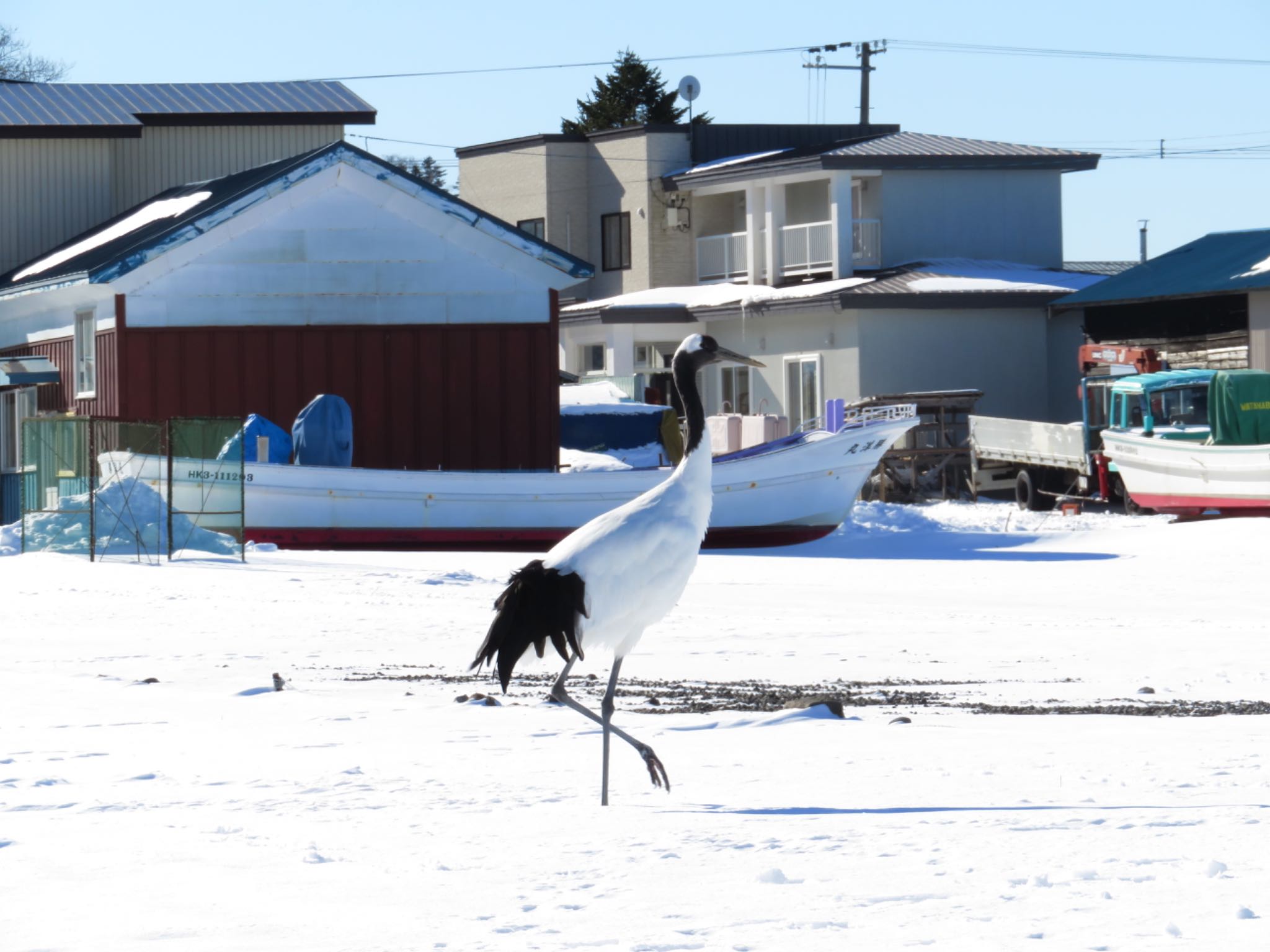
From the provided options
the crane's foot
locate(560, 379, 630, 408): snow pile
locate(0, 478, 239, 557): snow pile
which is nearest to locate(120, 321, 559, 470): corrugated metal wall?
locate(560, 379, 630, 408): snow pile

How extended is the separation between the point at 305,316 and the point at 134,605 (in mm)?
12506

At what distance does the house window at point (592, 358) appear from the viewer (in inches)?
1981

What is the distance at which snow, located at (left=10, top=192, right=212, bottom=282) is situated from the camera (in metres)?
32.6

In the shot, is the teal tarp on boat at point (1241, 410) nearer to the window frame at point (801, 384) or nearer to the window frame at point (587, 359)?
the window frame at point (801, 384)

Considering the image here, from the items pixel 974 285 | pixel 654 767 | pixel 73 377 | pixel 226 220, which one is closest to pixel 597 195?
pixel 974 285

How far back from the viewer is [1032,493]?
115 ft

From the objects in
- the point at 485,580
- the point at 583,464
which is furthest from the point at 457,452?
the point at 485,580

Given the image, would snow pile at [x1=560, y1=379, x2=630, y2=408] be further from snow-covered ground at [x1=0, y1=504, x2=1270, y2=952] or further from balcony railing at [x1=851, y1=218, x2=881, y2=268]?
snow-covered ground at [x1=0, y1=504, x2=1270, y2=952]

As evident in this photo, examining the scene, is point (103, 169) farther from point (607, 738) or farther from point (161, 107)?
point (607, 738)

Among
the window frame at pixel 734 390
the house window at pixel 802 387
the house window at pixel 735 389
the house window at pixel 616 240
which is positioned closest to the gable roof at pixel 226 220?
the house window at pixel 802 387

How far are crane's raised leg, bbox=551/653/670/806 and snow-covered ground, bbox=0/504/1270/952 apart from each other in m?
0.12

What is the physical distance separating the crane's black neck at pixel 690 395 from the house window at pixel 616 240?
39777 mm

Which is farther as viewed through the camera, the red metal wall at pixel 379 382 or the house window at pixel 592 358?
the house window at pixel 592 358

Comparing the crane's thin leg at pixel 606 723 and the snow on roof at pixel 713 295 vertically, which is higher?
the snow on roof at pixel 713 295
